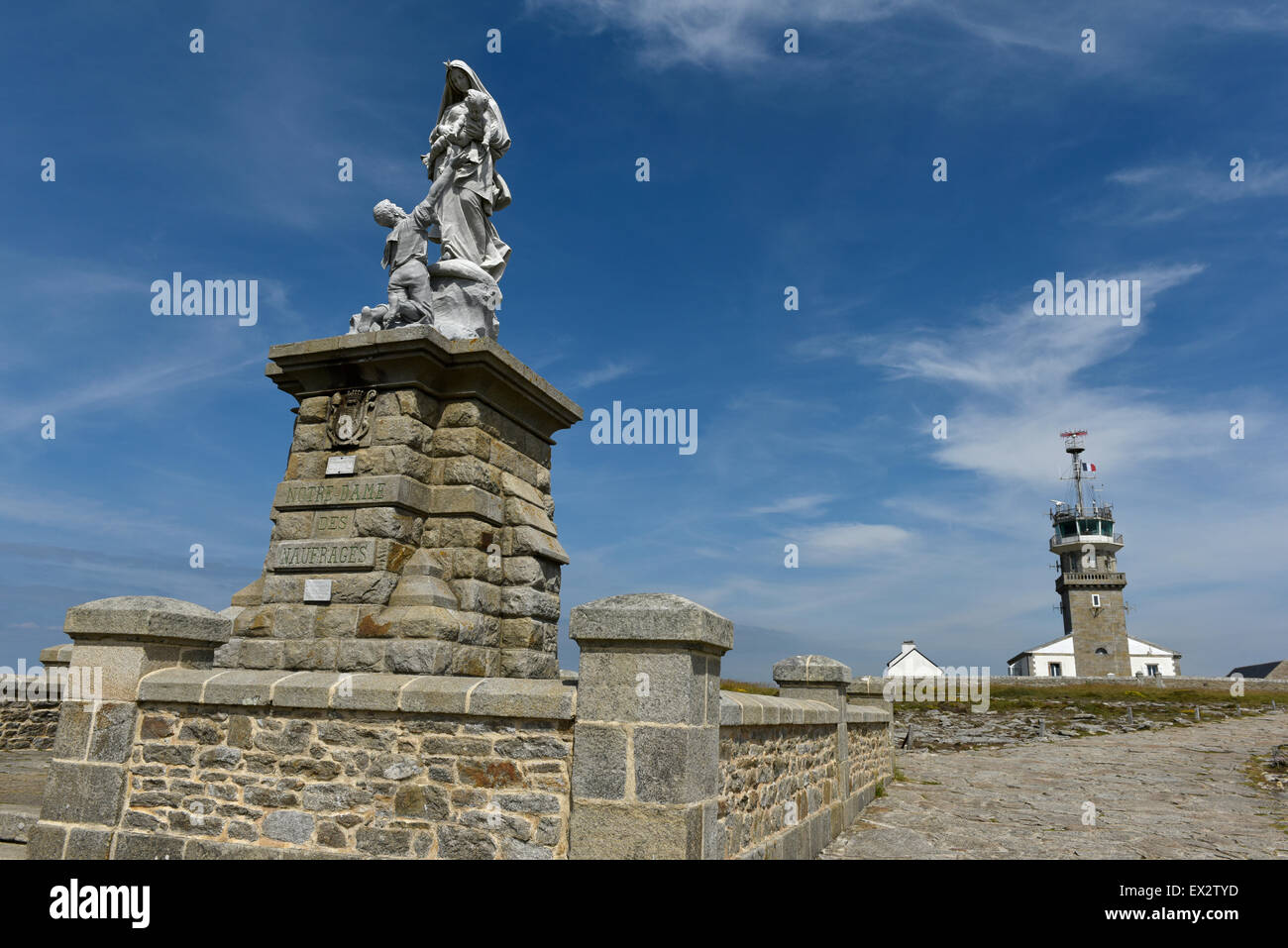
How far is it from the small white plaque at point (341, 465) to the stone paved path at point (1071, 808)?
5.61m

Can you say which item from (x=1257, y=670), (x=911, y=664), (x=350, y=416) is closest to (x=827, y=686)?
(x=350, y=416)

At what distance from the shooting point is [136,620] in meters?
5.76

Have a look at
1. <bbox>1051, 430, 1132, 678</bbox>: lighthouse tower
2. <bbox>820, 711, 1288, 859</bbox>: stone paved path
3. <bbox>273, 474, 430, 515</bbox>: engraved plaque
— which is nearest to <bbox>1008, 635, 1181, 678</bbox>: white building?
<bbox>1051, 430, 1132, 678</bbox>: lighthouse tower

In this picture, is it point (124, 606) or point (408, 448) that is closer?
point (124, 606)

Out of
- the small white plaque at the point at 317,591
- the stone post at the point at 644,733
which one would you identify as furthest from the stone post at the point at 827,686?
the small white plaque at the point at 317,591

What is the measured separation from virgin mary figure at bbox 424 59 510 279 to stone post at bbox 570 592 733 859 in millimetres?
5599

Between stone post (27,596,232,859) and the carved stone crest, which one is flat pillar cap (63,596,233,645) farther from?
the carved stone crest

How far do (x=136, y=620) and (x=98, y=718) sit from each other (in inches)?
27.2

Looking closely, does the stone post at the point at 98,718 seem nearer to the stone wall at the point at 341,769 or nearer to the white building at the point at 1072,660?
the stone wall at the point at 341,769

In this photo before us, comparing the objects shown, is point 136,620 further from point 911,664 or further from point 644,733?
point 911,664
